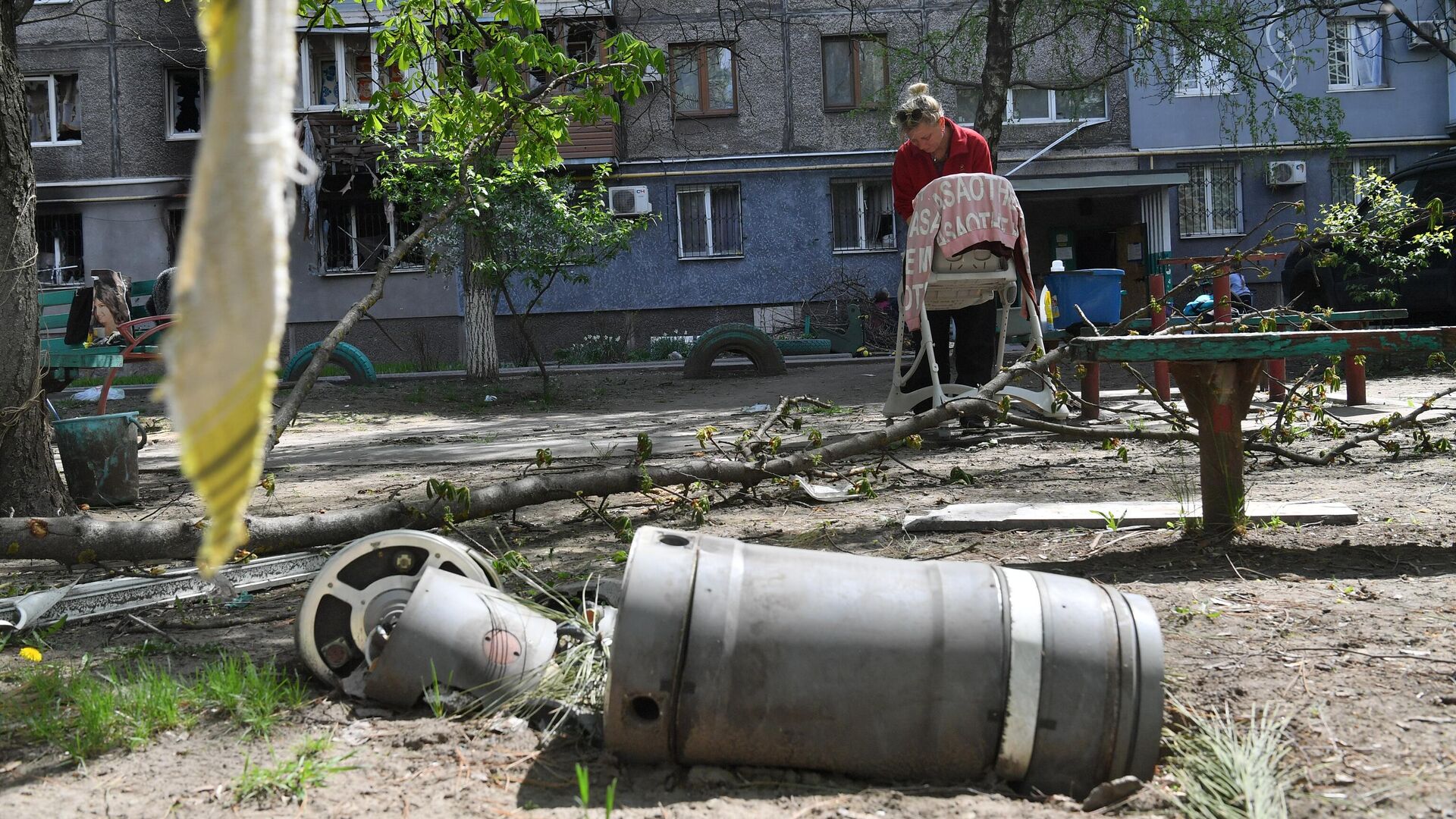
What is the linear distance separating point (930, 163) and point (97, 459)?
15.3ft

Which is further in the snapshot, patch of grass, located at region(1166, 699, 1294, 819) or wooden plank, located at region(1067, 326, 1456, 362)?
wooden plank, located at region(1067, 326, 1456, 362)

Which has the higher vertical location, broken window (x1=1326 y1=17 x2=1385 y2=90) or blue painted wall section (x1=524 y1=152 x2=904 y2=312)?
broken window (x1=1326 y1=17 x2=1385 y2=90)

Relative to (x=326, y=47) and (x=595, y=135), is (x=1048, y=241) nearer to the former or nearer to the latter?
(x=595, y=135)

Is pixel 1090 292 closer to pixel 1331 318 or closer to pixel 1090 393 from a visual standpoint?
pixel 1331 318

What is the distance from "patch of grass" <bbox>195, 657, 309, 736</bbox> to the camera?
2.39m

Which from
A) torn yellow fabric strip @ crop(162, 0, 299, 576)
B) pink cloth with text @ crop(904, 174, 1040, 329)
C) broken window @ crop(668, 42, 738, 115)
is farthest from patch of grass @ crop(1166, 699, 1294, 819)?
broken window @ crop(668, 42, 738, 115)

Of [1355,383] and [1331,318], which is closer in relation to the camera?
[1331,318]

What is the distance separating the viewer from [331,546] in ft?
12.9

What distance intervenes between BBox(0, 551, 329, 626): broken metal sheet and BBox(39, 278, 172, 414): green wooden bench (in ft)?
6.32

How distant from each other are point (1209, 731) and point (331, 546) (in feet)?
9.47

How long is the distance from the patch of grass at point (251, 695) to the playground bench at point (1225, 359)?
7.77ft

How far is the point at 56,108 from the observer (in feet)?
73.6

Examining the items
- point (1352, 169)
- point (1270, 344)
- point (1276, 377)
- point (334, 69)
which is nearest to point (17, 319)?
point (1270, 344)

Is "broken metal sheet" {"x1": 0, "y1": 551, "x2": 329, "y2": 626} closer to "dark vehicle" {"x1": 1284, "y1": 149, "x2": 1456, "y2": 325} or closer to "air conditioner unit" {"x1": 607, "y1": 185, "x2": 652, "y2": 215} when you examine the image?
"dark vehicle" {"x1": 1284, "y1": 149, "x2": 1456, "y2": 325}
